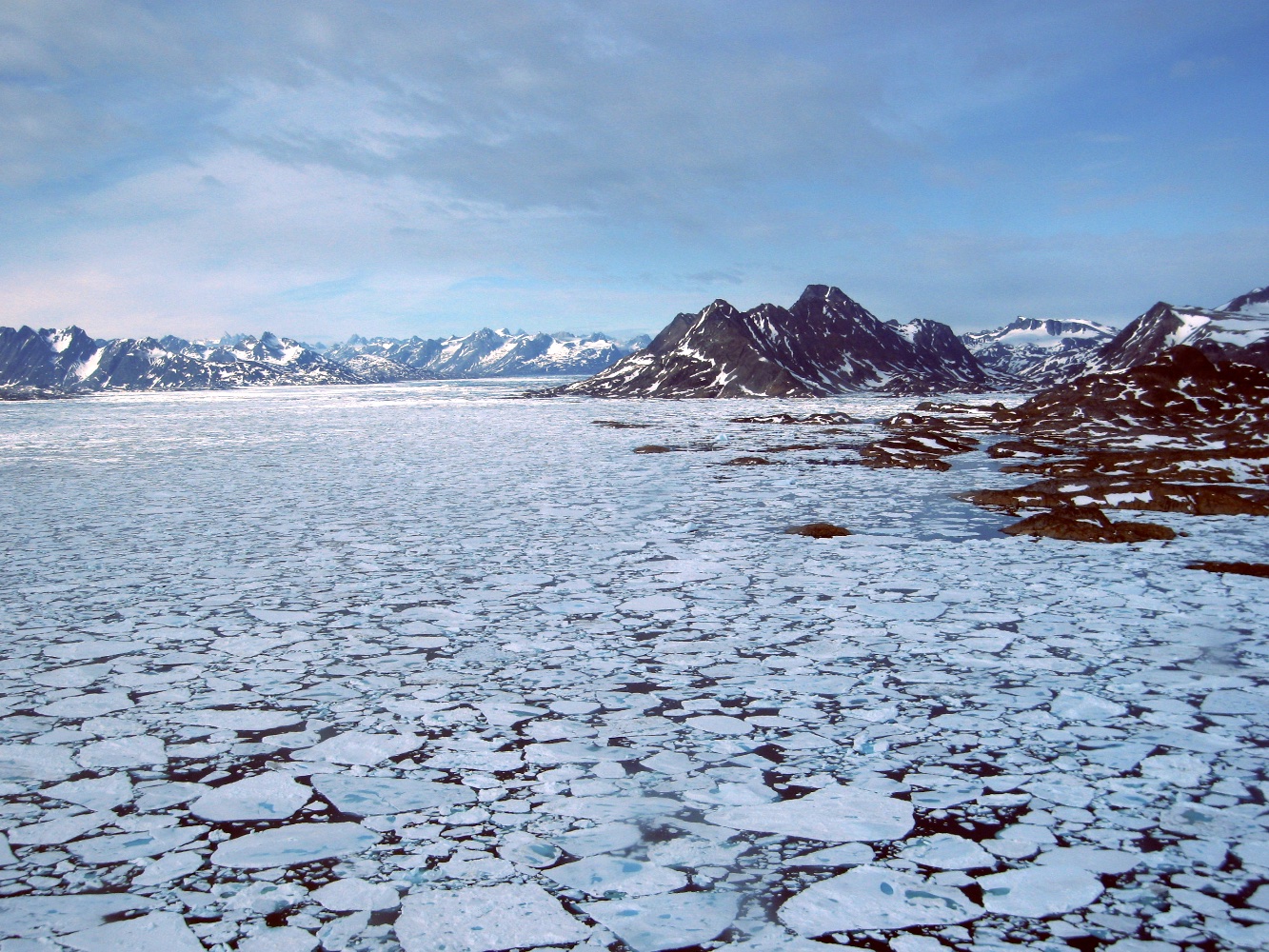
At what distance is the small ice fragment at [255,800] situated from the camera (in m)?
5.53

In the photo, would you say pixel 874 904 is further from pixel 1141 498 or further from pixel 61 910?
pixel 1141 498

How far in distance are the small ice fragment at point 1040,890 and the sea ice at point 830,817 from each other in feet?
2.28

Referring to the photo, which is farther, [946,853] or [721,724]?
[721,724]

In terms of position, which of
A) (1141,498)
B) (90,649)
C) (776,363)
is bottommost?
(90,649)

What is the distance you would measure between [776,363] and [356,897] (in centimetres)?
15026

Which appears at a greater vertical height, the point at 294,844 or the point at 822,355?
the point at 822,355

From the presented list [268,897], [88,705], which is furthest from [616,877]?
[88,705]

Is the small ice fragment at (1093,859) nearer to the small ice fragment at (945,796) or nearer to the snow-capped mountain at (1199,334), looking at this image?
the small ice fragment at (945,796)

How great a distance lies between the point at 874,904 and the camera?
14.7ft

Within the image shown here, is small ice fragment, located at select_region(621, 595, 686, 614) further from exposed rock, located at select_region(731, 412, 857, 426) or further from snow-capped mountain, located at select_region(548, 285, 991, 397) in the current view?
snow-capped mountain, located at select_region(548, 285, 991, 397)

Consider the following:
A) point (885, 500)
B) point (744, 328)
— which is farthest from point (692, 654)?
point (744, 328)

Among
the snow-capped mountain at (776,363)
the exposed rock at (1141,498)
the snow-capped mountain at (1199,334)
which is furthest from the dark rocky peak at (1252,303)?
the exposed rock at (1141,498)

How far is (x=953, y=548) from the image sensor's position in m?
14.6

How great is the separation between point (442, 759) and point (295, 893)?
182cm
